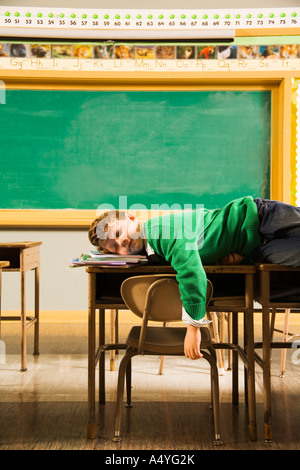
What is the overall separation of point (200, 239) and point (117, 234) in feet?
1.12

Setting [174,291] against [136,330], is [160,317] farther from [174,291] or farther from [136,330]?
[136,330]

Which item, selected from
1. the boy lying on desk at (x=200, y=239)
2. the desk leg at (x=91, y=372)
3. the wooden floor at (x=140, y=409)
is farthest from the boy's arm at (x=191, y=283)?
the wooden floor at (x=140, y=409)

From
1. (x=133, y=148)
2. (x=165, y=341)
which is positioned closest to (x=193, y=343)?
(x=165, y=341)

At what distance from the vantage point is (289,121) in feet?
12.8

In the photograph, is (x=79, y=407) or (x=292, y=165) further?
(x=292, y=165)

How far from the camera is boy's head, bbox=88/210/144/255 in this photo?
1666 millimetres

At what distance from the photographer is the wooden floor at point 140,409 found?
5.37 feet

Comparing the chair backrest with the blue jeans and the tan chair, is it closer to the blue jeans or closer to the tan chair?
the tan chair

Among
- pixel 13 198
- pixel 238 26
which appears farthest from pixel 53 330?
pixel 238 26

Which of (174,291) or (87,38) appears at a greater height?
(87,38)

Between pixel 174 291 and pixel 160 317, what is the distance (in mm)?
117

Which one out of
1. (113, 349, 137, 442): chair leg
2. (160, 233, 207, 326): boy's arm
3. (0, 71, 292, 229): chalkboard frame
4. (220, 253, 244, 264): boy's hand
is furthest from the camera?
(0, 71, 292, 229): chalkboard frame

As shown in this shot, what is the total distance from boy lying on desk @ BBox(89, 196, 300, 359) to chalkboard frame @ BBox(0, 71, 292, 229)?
7.43ft

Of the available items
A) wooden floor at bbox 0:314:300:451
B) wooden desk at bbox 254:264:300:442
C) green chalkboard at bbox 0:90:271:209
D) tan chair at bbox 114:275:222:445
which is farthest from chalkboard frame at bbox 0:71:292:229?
tan chair at bbox 114:275:222:445
